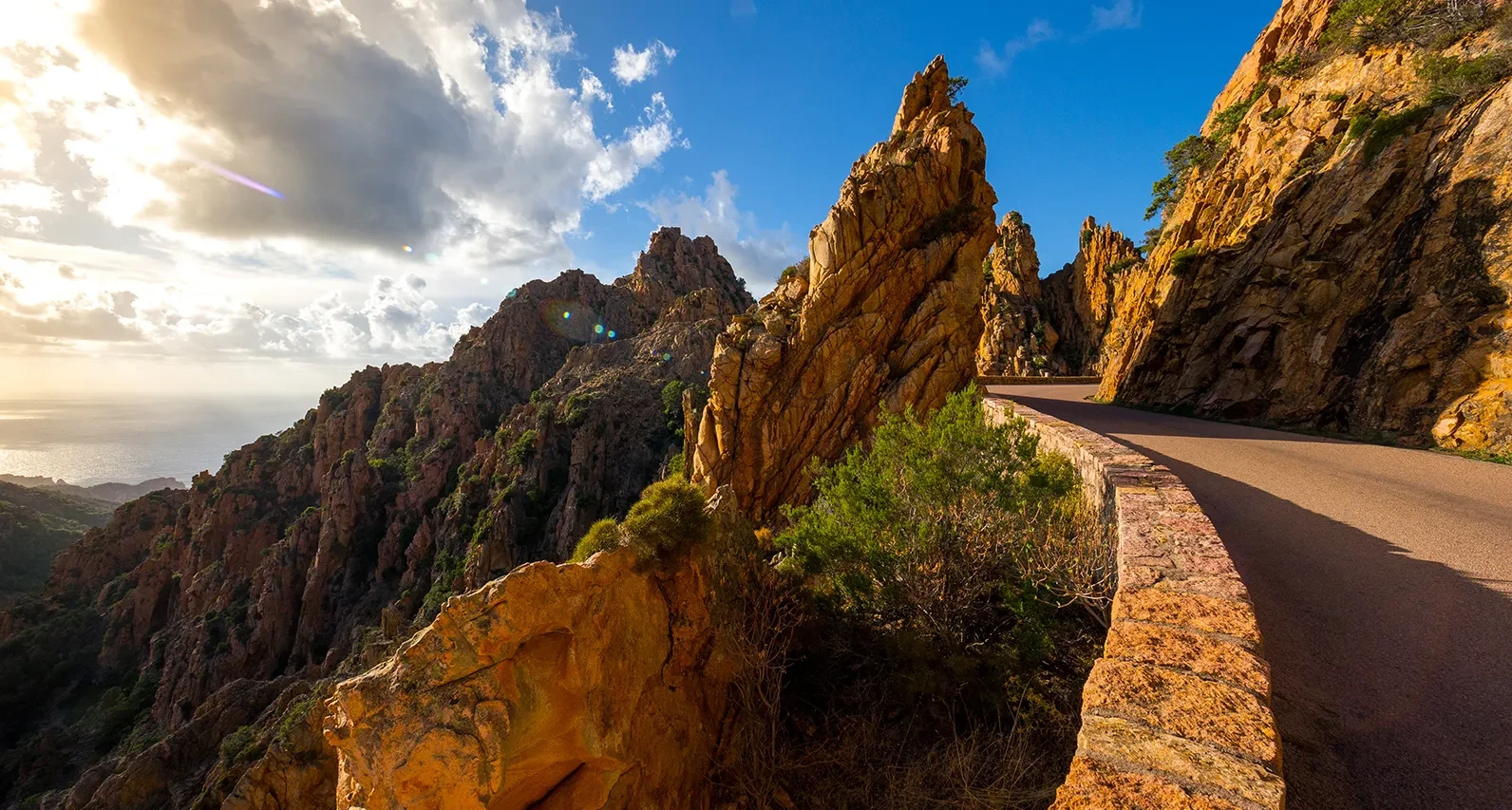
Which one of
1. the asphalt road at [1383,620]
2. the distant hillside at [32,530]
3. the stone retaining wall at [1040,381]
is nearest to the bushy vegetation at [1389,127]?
the asphalt road at [1383,620]

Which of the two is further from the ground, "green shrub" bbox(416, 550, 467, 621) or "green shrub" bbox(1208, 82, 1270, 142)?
"green shrub" bbox(1208, 82, 1270, 142)

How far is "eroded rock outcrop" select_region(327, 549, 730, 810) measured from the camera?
4.91 metres

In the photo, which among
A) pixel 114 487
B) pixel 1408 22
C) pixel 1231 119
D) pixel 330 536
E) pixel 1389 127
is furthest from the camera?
pixel 114 487

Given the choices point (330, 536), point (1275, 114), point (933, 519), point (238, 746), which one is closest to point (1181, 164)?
point (1275, 114)

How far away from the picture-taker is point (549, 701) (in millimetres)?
5855

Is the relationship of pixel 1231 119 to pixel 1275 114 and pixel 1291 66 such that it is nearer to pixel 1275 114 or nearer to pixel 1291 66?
pixel 1291 66

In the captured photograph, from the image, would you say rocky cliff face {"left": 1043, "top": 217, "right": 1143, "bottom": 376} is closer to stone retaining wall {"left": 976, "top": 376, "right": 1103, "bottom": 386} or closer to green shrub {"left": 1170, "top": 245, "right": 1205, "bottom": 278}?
stone retaining wall {"left": 976, "top": 376, "right": 1103, "bottom": 386}

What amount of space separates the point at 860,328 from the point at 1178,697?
1755 cm

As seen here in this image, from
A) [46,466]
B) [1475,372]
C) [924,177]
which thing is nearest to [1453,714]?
[1475,372]

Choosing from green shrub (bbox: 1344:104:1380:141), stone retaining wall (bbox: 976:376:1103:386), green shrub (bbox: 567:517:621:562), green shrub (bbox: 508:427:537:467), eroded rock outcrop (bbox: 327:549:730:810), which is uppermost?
green shrub (bbox: 1344:104:1380:141)

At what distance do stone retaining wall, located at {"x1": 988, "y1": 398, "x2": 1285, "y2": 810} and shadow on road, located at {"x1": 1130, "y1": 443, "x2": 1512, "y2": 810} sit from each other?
957mm

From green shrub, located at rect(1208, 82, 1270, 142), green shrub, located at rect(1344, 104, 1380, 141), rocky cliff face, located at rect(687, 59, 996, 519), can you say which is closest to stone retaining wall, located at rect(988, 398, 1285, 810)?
rocky cliff face, located at rect(687, 59, 996, 519)

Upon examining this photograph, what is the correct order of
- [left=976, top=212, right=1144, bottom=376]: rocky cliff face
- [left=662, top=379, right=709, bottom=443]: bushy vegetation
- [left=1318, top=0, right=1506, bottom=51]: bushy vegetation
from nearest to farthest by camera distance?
[left=1318, top=0, right=1506, bottom=51]: bushy vegetation → [left=976, top=212, right=1144, bottom=376]: rocky cliff face → [left=662, top=379, right=709, bottom=443]: bushy vegetation

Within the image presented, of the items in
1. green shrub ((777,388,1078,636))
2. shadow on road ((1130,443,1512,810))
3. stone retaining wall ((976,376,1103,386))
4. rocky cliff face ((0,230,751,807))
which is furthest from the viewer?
rocky cliff face ((0,230,751,807))
